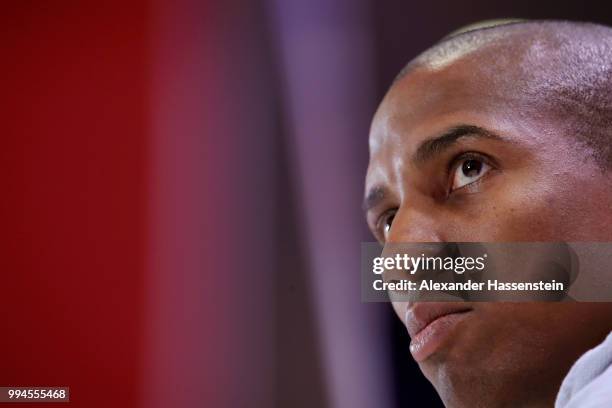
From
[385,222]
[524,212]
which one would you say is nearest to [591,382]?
[524,212]

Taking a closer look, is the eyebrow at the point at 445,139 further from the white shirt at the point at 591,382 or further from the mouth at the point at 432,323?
the white shirt at the point at 591,382

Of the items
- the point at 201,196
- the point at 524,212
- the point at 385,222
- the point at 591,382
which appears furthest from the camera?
the point at 201,196

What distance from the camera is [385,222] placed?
110cm

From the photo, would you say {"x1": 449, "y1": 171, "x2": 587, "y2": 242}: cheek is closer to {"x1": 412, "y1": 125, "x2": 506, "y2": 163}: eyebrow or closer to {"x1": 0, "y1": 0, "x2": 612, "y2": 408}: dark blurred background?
{"x1": 412, "y1": 125, "x2": 506, "y2": 163}: eyebrow

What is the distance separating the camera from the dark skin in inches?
33.2

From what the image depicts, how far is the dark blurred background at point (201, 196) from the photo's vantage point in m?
1.27

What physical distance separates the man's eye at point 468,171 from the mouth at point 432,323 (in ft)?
0.47

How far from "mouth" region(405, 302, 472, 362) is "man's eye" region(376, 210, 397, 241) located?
167mm

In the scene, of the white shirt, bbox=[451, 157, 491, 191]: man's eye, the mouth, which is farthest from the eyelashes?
the white shirt

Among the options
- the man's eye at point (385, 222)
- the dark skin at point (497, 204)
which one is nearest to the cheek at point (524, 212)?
the dark skin at point (497, 204)

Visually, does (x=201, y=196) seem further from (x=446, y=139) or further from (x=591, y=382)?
(x=591, y=382)

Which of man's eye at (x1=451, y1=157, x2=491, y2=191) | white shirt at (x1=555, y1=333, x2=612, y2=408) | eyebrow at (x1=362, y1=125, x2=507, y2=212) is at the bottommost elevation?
white shirt at (x1=555, y1=333, x2=612, y2=408)

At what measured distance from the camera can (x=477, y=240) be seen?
0.89m

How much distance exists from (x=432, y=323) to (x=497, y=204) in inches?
6.4
